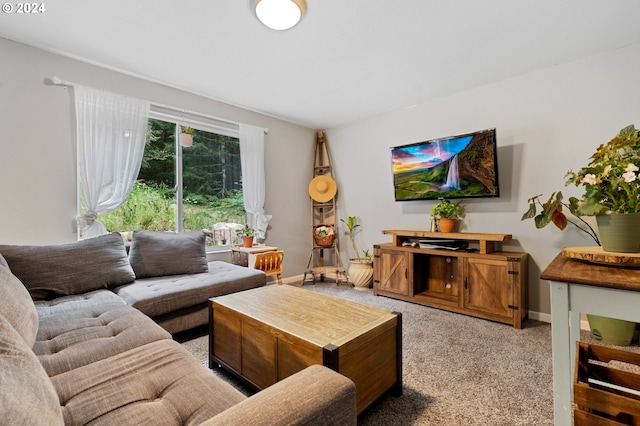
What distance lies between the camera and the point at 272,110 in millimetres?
3875

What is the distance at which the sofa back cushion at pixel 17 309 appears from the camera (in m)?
1.07

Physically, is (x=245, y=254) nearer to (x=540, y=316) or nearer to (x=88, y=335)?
(x=88, y=335)

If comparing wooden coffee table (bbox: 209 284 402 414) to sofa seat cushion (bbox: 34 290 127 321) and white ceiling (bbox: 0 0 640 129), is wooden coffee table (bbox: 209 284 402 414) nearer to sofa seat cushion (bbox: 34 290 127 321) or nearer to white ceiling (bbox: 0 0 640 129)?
sofa seat cushion (bbox: 34 290 127 321)

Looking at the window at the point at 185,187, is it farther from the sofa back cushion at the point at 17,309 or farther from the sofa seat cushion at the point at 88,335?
the sofa back cushion at the point at 17,309

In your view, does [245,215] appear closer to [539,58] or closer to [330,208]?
[330,208]

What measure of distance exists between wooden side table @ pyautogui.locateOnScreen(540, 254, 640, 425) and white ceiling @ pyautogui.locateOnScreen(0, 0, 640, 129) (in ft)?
6.03

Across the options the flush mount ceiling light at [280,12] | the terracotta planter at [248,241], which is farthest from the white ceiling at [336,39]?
the terracotta planter at [248,241]

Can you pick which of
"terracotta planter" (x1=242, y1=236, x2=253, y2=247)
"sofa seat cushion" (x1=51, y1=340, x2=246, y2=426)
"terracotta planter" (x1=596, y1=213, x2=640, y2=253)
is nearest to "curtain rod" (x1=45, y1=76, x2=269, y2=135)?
"terracotta planter" (x1=242, y1=236, x2=253, y2=247)

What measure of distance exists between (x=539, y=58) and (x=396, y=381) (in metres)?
2.96

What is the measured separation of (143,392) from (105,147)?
256 centimetres

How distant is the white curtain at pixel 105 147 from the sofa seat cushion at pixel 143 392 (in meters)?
2.02

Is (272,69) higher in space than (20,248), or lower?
higher

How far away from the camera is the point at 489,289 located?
2.68 metres

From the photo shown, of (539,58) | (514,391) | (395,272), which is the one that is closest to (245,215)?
(395,272)
